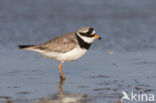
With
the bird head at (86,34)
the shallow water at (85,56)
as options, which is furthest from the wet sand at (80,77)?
the bird head at (86,34)

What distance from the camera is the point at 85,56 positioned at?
376 inches

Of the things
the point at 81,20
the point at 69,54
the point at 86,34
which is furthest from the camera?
the point at 81,20

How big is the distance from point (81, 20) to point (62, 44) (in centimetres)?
585

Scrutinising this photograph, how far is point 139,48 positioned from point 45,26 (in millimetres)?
3686

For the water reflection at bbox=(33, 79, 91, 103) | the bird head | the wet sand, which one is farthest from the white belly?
the water reflection at bbox=(33, 79, 91, 103)

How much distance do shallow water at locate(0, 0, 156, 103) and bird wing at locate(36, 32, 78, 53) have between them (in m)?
0.52

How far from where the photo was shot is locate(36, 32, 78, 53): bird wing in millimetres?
7699

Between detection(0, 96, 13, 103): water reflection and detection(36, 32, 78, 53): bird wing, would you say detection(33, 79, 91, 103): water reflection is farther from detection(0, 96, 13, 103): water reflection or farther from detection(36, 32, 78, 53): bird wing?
detection(36, 32, 78, 53): bird wing

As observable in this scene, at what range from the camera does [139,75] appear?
768 centimetres

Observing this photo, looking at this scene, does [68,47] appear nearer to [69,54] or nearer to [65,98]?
[69,54]

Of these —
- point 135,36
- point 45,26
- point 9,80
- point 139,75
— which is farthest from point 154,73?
point 45,26

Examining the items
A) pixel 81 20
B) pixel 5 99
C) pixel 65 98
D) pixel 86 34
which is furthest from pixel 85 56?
pixel 81 20

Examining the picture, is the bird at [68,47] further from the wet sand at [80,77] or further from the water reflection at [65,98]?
the water reflection at [65,98]

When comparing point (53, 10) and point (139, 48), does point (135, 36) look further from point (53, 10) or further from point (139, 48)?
point (53, 10)
